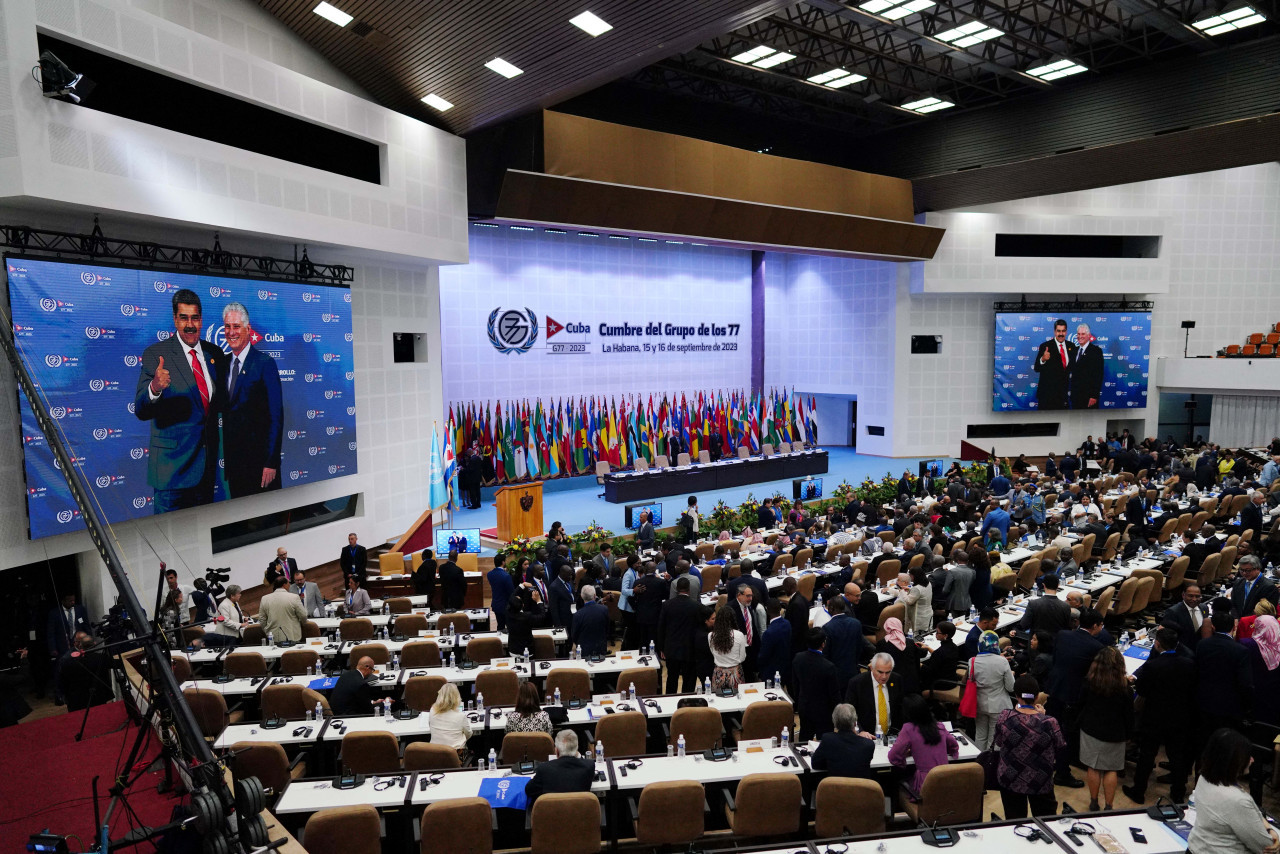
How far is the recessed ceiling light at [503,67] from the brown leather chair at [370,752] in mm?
8888

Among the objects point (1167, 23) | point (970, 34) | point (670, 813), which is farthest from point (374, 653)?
point (1167, 23)

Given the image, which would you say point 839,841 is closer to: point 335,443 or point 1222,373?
point 335,443

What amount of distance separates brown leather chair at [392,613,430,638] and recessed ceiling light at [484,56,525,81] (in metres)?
7.54

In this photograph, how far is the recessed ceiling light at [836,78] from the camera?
1661 centimetres

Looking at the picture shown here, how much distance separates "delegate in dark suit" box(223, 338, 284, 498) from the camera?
33.1 ft

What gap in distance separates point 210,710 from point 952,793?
18.7 ft

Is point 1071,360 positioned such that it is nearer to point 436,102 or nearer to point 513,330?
point 513,330

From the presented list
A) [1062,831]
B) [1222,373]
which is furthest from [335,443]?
[1222,373]

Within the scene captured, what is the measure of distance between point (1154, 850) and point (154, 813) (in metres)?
6.23

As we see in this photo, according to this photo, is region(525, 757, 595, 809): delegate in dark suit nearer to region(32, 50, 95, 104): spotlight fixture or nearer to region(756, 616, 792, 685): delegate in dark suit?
region(756, 616, 792, 685): delegate in dark suit

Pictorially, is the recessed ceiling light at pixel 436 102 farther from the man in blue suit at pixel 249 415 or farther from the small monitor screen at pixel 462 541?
the small monitor screen at pixel 462 541

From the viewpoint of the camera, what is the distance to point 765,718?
5867 mm

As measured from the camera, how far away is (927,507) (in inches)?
564

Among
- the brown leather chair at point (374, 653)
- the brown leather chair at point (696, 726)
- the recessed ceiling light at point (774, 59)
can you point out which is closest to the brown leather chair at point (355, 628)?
the brown leather chair at point (374, 653)
